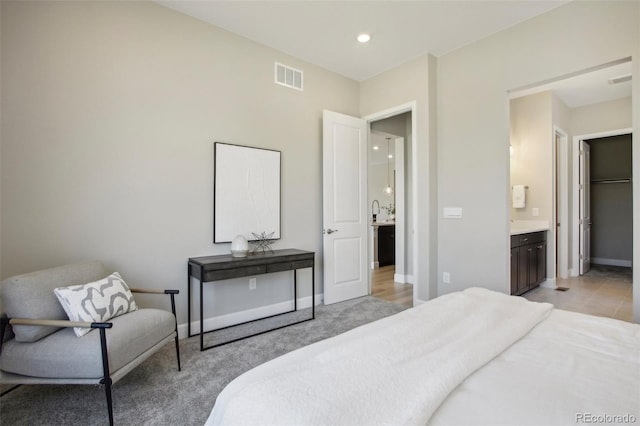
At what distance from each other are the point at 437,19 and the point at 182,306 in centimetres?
369

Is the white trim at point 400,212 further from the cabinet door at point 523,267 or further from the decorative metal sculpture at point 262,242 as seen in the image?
the decorative metal sculpture at point 262,242

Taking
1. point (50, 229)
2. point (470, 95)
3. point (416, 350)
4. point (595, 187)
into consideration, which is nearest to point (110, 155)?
point (50, 229)

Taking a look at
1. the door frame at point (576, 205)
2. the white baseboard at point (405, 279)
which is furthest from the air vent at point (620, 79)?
the white baseboard at point (405, 279)

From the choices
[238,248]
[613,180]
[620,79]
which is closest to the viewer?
[238,248]

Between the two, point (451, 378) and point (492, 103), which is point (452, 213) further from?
point (451, 378)

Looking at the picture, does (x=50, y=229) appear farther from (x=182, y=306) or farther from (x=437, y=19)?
(x=437, y=19)

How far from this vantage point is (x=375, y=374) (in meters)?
1.01

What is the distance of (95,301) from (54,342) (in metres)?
0.28

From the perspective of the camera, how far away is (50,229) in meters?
2.30

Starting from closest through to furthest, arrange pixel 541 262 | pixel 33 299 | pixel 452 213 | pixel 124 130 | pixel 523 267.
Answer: pixel 33 299 < pixel 124 130 < pixel 452 213 < pixel 523 267 < pixel 541 262

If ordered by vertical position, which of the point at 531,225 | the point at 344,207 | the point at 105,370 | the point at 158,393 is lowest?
the point at 158,393

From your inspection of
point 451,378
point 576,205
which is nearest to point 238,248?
point 451,378

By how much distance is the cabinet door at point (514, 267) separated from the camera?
372 centimetres

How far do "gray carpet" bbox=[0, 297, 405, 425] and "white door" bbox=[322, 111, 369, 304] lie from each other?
126 centimetres
